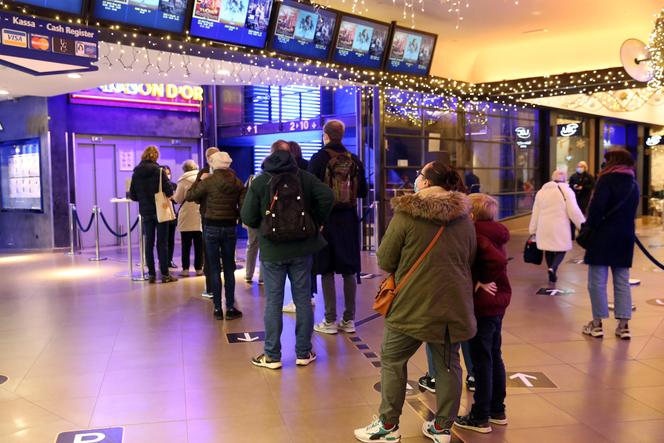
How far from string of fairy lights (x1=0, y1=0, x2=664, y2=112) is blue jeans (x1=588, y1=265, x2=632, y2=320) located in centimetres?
393

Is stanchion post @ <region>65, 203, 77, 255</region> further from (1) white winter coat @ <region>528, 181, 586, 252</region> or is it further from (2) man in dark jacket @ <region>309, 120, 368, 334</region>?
(1) white winter coat @ <region>528, 181, 586, 252</region>

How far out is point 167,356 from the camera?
4641 millimetres

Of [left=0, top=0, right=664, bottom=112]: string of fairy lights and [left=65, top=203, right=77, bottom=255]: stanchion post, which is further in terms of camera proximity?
[left=65, top=203, right=77, bottom=255]: stanchion post

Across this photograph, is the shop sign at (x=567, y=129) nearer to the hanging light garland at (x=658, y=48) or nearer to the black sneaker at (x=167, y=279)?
the hanging light garland at (x=658, y=48)

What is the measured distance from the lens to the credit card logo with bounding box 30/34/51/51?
20.8ft

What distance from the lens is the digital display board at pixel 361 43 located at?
9562 mm

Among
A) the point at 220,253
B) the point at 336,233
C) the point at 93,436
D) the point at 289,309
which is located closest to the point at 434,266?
the point at 93,436

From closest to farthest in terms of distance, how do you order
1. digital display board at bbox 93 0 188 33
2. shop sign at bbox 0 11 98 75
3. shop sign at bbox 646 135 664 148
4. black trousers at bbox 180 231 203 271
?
shop sign at bbox 0 11 98 75 → digital display board at bbox 93 0 188 33 → black trousers at bbox 180 231 203 271 → shop sign at bbox 646 135 664 148

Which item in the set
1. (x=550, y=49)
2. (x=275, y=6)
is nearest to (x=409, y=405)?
(x=275, y=6)

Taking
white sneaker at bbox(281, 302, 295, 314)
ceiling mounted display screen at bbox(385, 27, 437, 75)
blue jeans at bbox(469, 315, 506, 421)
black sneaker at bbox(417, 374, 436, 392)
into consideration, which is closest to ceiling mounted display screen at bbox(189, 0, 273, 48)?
ceiling mounted display screen at bbox(385, 27, 437, 75)

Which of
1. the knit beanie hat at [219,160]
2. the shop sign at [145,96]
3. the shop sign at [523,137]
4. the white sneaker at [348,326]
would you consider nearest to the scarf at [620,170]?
the white sneaker at [348,326]

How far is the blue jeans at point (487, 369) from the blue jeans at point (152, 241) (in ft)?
18.0

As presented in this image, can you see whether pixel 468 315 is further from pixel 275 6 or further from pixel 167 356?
pixel 275 6

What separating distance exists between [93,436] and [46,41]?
4718mm
